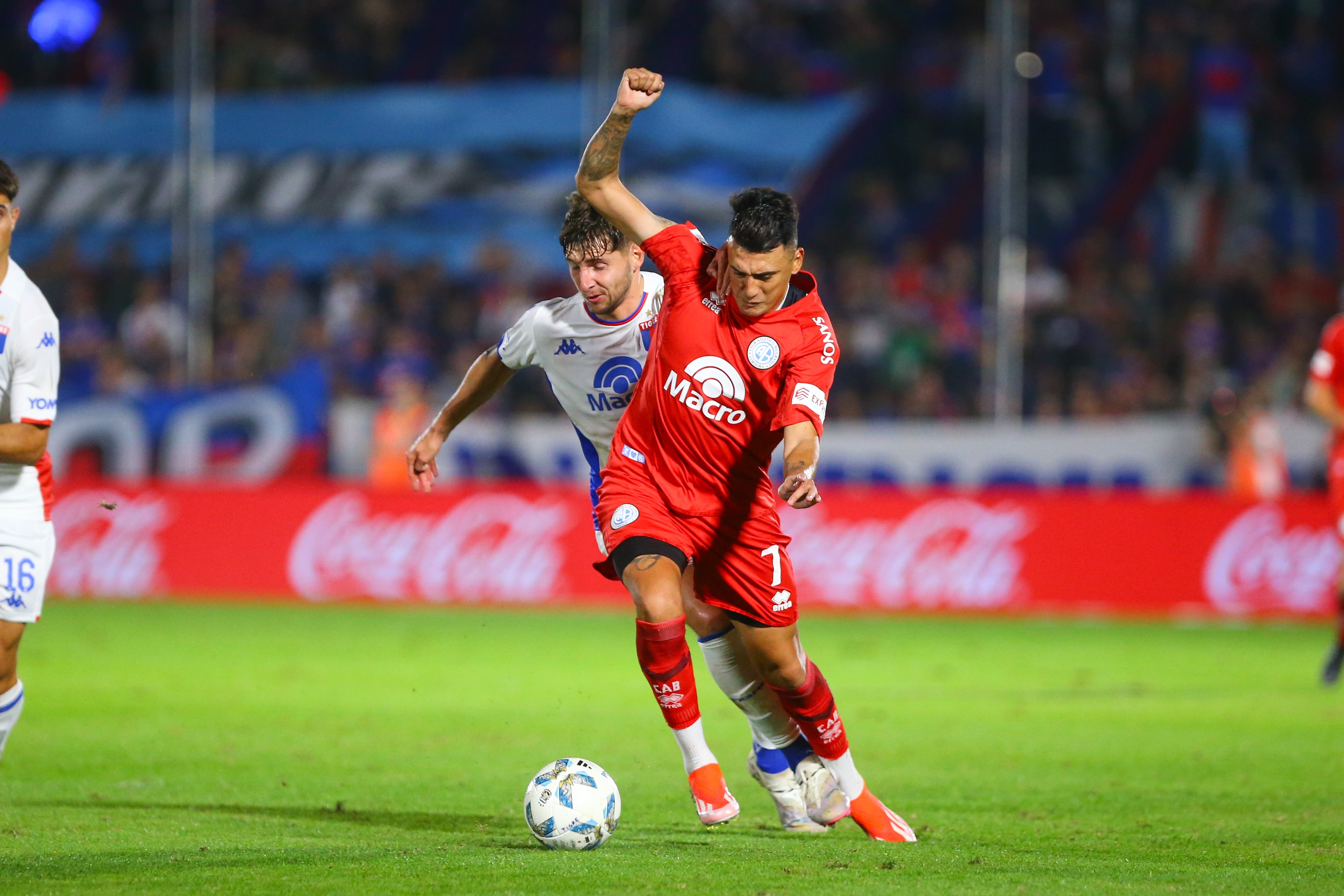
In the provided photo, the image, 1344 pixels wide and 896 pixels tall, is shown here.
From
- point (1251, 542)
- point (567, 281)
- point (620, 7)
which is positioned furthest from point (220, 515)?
point (1251, 542)

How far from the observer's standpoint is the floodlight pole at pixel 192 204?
19.0 meters

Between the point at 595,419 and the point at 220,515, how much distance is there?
38.7 feet

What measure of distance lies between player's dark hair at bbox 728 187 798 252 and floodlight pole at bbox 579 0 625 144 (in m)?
12.7

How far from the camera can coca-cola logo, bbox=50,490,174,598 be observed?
59.0 ft

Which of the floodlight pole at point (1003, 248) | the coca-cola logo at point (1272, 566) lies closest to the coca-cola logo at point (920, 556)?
the floodlight pole at point (1003, 248)

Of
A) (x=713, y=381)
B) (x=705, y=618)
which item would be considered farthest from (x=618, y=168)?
(x=705, y=618)

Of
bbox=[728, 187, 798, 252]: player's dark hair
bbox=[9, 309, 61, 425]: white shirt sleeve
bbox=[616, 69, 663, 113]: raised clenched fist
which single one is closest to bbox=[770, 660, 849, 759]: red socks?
bbox=[728, 187, 798, 252]: player's dark hair

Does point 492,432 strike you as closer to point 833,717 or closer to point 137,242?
point 137,242

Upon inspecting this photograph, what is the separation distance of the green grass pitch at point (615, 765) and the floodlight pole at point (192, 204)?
4699mm

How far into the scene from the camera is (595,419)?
23.8 feet

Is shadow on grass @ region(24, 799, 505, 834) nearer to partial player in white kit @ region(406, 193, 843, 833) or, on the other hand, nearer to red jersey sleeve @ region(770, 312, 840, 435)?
partial player in white kit @ region(406, 193, 843, 833)

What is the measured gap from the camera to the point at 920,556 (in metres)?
17.6

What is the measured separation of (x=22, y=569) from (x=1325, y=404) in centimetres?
824

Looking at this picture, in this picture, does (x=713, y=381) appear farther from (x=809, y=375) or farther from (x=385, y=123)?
(x=385, y=123)
